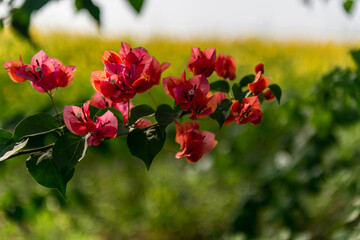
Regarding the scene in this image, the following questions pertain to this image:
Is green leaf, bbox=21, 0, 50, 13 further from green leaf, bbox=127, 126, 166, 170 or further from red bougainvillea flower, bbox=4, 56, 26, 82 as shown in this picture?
green leaf, bbox=127, 126, 166, 170

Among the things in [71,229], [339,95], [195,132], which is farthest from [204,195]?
[195,132]

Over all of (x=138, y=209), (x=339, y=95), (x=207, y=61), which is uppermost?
(x=207, y=61)

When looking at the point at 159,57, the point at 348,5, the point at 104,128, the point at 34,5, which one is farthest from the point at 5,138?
the point at 159,57

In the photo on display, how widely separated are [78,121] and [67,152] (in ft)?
0.12

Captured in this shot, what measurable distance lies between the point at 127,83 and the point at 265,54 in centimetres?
524

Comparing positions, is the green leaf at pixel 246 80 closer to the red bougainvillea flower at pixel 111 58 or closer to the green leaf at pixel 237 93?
the green leaf at pixel 237 93

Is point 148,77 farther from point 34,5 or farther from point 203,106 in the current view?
point 34,5

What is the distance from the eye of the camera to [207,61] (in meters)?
0.54

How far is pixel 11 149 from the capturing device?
500 millimetres

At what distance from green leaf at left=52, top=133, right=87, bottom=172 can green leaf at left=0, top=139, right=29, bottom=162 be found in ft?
0.16

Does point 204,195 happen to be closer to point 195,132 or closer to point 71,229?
point 71,229

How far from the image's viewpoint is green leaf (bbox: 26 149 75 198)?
493mm

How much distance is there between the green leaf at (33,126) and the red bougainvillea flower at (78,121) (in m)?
0.04

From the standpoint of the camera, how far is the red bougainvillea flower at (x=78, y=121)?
0.48 metres
